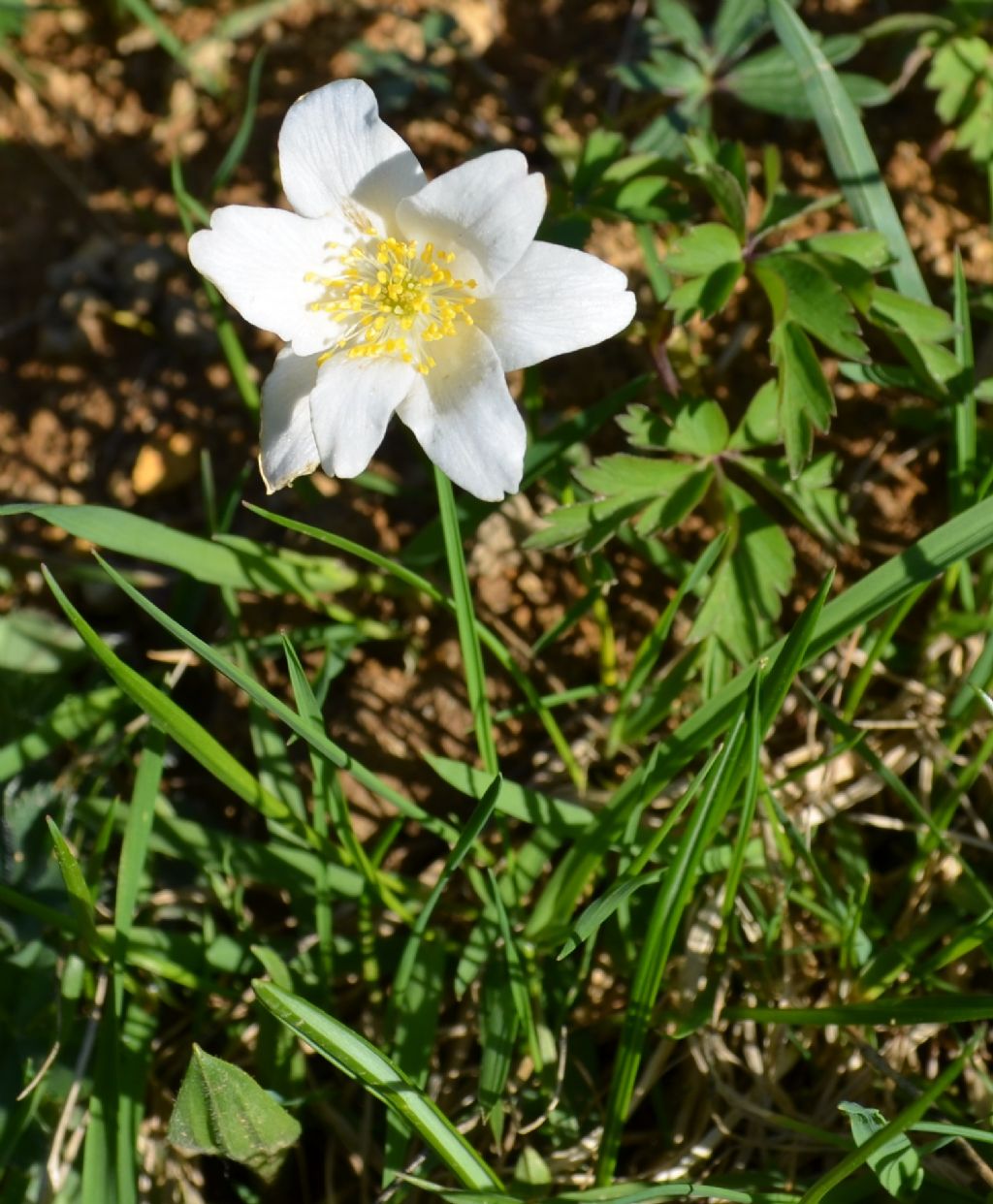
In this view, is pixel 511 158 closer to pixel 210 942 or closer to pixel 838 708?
pixel 838 708

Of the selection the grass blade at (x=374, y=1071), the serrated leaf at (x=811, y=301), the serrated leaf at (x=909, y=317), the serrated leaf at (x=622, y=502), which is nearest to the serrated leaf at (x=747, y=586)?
the serrated leaf at (x=622, y=502)

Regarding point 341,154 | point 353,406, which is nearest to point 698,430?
point 353,406

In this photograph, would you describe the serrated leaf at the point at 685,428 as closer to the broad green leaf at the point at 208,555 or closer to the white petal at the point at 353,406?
the white petal at the point at 353,406

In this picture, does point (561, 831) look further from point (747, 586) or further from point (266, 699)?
point (266, 699)

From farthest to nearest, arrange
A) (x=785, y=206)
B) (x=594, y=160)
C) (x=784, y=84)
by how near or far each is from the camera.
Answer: (x=784, y=84), (x=594, y=160), (x=785, y=206)

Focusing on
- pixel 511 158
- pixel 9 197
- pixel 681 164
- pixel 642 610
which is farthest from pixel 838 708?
pixel 9 197

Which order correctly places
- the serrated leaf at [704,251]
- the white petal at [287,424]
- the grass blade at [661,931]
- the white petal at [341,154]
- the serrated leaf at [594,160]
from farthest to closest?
the serrated leaf at [594,160], the serrated leaf at [704,251], the white petal at [287,424], the white petal at [341,154], the grass blade at [661,931]
